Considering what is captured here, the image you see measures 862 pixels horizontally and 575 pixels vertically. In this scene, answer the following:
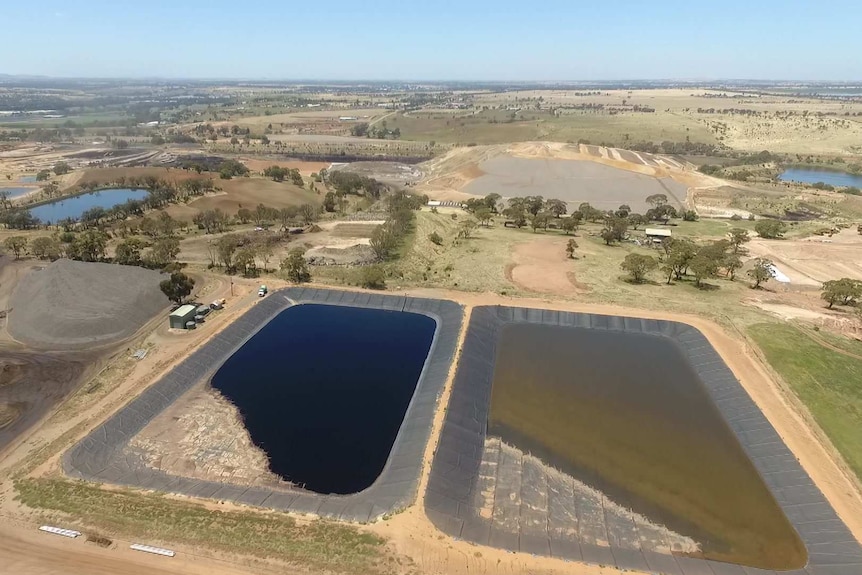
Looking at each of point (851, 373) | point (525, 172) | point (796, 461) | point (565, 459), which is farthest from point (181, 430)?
point (525, 172)

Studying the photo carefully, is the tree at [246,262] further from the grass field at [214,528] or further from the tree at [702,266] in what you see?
the tree at [702,266]

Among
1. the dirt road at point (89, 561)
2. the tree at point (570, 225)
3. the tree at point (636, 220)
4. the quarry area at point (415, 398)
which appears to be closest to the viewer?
the dirt road at point (89, 561)

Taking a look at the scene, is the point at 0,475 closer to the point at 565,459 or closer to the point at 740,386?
the point at 565,459

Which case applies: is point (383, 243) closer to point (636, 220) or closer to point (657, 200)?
point (636, 220)

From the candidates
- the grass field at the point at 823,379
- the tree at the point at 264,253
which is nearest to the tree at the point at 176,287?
the tree at the point at 264,253

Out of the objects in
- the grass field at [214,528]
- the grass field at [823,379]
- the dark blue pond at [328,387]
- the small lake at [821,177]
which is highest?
the small lake at [821,177]

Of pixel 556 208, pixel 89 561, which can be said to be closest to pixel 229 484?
pixel 89 561

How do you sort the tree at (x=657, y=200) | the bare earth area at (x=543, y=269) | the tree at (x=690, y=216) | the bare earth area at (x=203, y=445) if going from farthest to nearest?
the tree at (x=657, y=200), the tree at (x=690, y=216), the bare earth area at (x=543, y=269), the bare earth area at (x=203, y=445)
